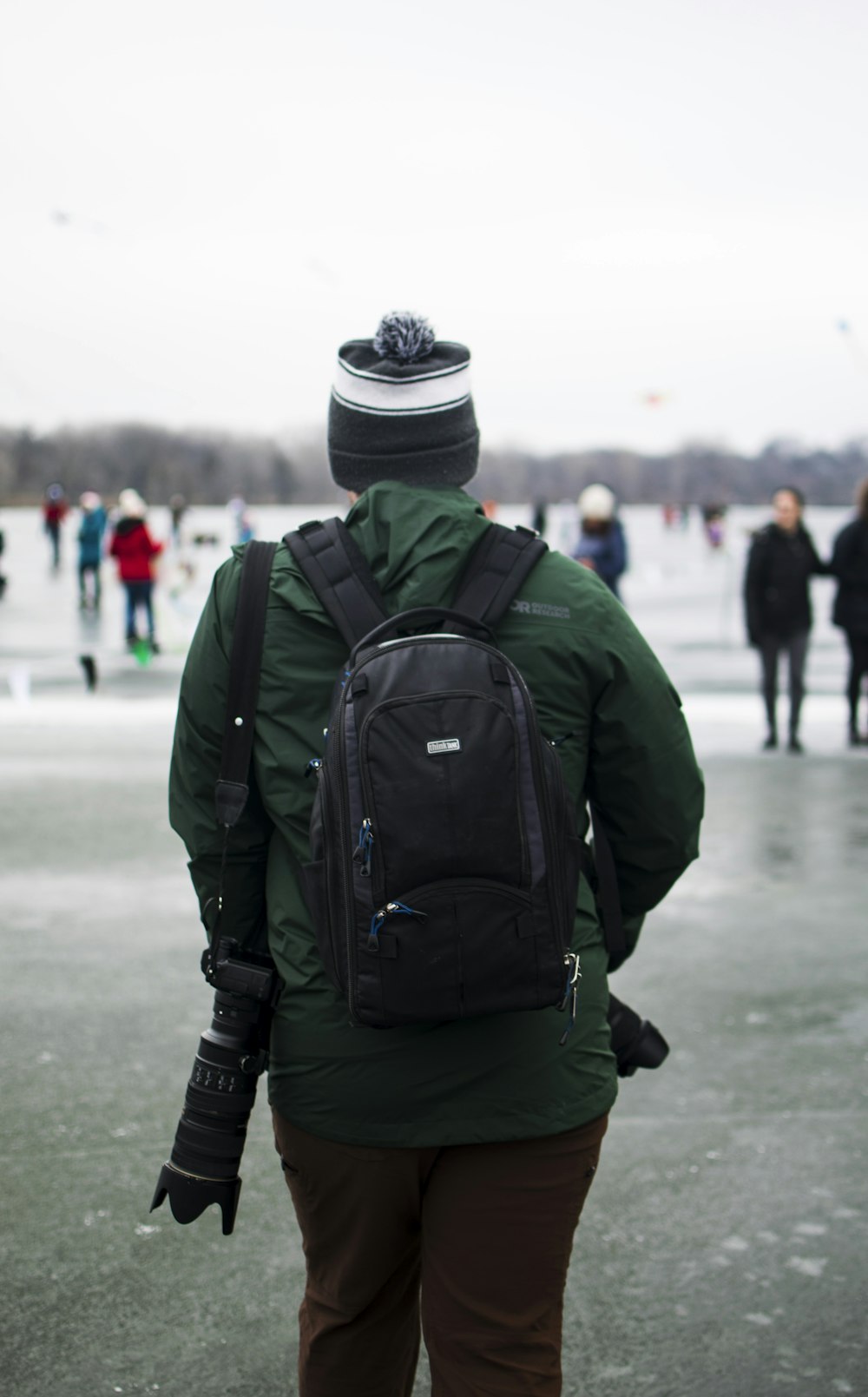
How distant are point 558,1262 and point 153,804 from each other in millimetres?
6749

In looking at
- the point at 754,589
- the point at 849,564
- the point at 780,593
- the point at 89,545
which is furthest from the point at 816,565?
the point at 89,545

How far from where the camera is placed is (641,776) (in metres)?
2.28

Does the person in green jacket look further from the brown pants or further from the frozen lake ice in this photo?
Result: the frozen lake ice

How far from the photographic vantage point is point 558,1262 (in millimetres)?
2133

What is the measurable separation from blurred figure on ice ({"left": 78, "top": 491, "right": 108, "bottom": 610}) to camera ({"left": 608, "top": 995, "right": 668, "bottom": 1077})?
70.8 ft

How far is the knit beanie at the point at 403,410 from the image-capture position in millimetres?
Result: 2191

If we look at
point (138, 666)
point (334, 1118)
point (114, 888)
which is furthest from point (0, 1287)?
point (138, 666)

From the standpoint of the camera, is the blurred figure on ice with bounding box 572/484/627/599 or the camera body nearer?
the camera body

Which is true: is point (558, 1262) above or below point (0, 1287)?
above

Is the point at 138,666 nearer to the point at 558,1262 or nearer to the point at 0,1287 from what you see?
the point at 0,1287

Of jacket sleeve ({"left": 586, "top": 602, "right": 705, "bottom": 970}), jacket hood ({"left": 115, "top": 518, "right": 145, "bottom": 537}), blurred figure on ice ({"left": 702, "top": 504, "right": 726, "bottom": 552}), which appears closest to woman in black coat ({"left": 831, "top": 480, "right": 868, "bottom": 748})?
jacket hood ({"left": 115, "top": 518, "right": 145, "bottom": 537})

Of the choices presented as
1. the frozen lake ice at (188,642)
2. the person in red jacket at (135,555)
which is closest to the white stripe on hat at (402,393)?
the frozen lake ice at (188,642)

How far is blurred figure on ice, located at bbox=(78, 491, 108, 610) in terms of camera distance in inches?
925

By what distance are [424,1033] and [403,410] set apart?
84 cm
